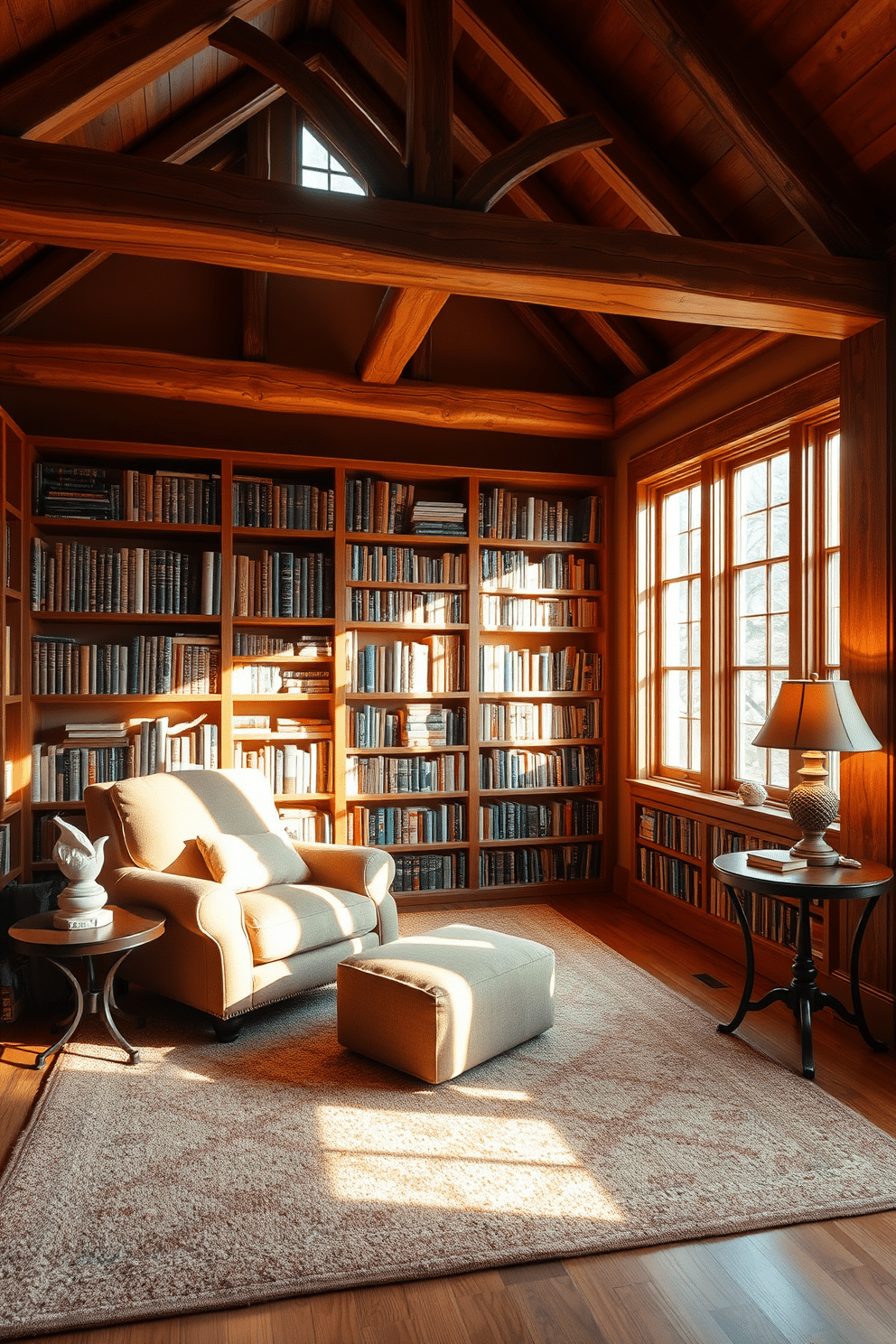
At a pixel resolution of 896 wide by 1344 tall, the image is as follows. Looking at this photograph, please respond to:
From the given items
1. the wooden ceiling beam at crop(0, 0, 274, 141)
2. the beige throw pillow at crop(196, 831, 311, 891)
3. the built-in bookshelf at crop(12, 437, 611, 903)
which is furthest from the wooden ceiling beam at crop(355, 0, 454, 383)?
the beige throw pillow at crop(196, 831, 311, 891)

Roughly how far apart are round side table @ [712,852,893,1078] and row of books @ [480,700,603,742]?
224 cm

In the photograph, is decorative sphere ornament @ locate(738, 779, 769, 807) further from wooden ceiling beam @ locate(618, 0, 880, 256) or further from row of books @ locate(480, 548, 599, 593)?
wooden ceiling beam @ locate(618, 0, 880, 256)

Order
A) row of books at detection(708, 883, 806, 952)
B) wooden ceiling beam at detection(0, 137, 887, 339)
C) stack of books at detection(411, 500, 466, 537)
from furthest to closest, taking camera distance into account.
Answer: stack of books at detection(411, 500, 466, 537) < row of books at detection(708, 883, 806, 952) < wooden ceiling beam at detection(0, 137, 887, 339)

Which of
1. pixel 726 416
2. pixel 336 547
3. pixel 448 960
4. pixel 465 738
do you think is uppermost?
pixel 726 416

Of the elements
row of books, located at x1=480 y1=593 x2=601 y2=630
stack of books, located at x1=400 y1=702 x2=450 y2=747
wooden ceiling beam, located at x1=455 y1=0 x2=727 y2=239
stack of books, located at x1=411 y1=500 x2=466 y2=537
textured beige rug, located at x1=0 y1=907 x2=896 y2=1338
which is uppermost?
wooden ceiling beam, located at x1=455 y1=0 x2=727 y2=239

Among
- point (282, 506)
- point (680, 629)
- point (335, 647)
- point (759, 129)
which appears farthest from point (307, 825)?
point (759, 129)

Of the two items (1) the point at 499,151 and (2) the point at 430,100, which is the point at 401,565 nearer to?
(1) the point at 499,151

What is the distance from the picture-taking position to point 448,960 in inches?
120

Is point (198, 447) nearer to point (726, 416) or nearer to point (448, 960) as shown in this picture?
point (726, 416)

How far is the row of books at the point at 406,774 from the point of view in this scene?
17.0ft

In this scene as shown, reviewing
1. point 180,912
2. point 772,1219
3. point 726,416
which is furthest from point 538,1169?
point 726,416

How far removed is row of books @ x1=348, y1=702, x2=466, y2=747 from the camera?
5168mm

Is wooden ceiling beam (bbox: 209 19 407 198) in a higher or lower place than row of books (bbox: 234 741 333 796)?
higher

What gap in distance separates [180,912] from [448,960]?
989 mm
